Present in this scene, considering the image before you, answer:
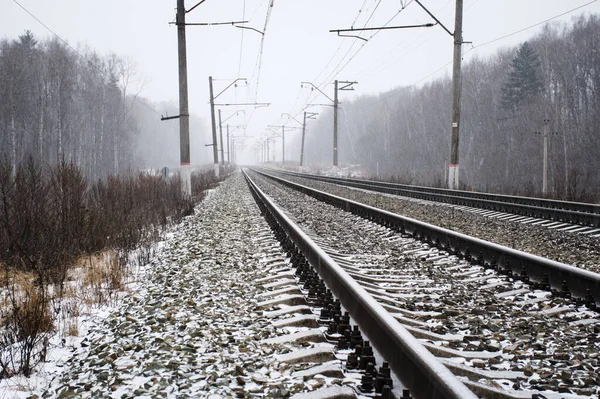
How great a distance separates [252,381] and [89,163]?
171ft

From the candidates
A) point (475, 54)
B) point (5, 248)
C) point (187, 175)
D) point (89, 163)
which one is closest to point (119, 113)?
point (89, 163)

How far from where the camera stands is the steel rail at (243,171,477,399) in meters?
2.02

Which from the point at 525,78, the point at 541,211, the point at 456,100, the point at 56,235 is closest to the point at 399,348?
the point at 56,235

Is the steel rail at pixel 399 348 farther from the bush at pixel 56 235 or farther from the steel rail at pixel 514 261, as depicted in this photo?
the bush at pixel 56 235

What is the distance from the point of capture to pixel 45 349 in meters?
3.36

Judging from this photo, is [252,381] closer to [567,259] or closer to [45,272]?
[45,272]

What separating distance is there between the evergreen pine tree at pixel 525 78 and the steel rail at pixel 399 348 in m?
50.1

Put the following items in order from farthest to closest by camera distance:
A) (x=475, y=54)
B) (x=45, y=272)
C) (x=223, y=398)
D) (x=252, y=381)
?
(x=475, y=54)
(x=45, y=272)
(x=252, y=381)
(x=223, y=398)

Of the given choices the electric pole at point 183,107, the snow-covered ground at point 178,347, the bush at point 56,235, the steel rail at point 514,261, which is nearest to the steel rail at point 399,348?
the snow-covered ground at point 178,347

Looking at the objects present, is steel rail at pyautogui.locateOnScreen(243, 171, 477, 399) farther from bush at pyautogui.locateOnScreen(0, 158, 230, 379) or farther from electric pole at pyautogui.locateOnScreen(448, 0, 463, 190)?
electric pole at pyautogui.locateOnScreen(448, 0, 463, 190)

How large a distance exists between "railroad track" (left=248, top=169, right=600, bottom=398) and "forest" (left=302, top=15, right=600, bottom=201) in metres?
22.3

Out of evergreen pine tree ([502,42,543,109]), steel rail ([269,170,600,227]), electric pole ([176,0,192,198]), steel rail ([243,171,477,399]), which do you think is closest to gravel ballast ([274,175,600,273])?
steel rail ([269,170,600,227])

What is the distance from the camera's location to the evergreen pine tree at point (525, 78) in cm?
4766

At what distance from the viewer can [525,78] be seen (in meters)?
48.2
